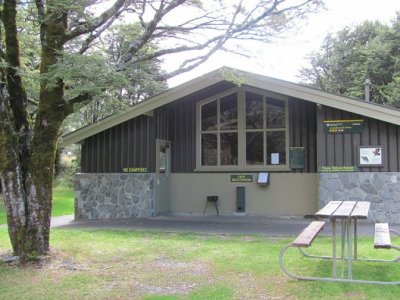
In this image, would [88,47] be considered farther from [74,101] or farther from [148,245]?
[148,245]

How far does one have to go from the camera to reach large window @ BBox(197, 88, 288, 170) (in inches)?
523

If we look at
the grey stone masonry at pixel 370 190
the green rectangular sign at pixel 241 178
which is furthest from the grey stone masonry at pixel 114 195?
the grey stone masonry at pixel 370 190

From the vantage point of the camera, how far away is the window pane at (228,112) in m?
13.7

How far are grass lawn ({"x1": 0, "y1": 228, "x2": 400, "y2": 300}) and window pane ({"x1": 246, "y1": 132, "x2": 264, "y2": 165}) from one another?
4489 mm

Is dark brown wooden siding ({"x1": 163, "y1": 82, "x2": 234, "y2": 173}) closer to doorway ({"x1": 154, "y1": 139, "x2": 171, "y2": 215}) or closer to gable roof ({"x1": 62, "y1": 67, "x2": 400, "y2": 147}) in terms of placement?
doorway ({"x1": 154, "y1": 139, "x2": 171, "y2": 215})

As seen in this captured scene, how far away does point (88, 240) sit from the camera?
30.6 ft

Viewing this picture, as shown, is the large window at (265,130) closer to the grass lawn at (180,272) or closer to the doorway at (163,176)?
the doorway at (163,176)

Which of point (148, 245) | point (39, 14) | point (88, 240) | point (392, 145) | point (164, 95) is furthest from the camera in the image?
point (164, 95)

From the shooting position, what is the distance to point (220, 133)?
13.8 metres

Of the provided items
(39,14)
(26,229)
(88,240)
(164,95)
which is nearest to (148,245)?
(88,240)

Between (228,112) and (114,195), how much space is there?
393 cm

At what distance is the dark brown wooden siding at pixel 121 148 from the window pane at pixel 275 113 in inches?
127

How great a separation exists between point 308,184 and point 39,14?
812cm

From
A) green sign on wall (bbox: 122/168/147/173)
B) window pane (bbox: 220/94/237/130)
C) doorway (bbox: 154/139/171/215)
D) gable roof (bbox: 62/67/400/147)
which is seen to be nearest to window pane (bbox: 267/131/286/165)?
window pane (bbox: 220/94/237/130)
